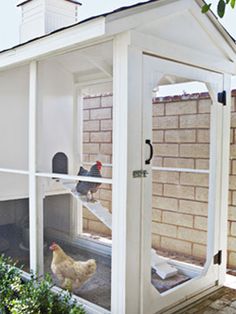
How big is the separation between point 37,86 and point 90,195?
1065 mm

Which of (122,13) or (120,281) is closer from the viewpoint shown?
(122,13)

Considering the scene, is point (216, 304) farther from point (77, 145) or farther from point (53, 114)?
point (53, 114)

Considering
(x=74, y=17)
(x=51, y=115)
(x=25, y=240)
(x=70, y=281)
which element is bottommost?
(x=70, y=281)

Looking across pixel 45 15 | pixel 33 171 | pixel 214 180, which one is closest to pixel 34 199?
pixel 33 171

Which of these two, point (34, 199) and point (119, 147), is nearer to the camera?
point (119, 147)

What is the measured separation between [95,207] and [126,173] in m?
0.66

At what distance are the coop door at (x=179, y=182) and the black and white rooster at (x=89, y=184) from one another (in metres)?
0.37

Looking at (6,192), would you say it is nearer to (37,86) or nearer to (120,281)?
(37,86)

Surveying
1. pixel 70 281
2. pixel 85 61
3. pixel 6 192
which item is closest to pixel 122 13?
pixel 85 61

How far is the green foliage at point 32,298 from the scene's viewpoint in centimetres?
251

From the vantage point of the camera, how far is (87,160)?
2.87 metres

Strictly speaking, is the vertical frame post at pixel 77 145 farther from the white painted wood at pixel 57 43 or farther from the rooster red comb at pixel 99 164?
the white painted wood at pixel 57 43

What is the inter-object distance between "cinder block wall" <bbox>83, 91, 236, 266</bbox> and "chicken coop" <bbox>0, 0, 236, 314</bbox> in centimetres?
1

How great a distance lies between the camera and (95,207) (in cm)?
290
